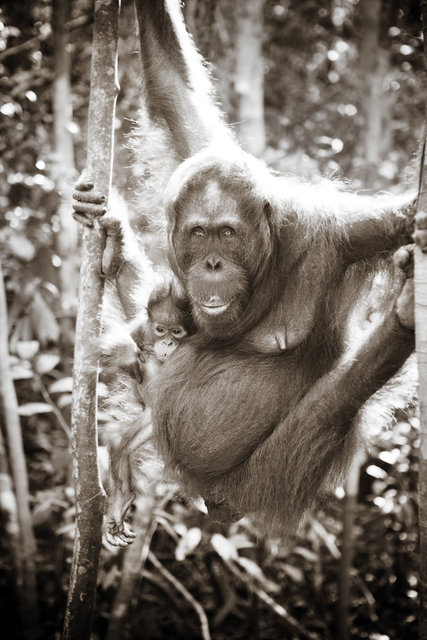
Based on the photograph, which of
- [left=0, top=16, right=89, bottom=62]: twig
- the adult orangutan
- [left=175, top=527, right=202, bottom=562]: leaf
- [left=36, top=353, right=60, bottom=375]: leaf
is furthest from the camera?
[left=0, top=16, right=89, bottom=62]: twig

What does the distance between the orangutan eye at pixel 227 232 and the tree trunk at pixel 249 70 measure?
275 centimetres

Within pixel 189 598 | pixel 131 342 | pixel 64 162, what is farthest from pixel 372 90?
pixel 189 598

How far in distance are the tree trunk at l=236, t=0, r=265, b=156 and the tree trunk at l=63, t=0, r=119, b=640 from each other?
8.51 ft

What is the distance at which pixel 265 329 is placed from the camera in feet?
8.60

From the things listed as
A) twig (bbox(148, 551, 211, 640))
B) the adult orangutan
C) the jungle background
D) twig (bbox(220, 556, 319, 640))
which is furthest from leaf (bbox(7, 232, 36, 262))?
twig (bbox(220, 556, 319, 640))

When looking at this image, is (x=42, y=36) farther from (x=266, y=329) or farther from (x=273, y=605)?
(x=273, y=605)

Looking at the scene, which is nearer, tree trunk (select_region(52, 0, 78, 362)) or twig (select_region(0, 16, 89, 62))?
tree trunk (select_region(52, 0, 78, 362))

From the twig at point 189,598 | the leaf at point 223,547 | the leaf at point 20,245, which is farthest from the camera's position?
the twig at point 189,598

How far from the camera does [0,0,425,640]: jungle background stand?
4.14 m

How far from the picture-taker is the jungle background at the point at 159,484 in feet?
13.6

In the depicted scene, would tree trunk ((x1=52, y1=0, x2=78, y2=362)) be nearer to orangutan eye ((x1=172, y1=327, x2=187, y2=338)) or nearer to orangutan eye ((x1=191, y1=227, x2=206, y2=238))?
orangutan eye ((x1=172, y1=327, x2=187, y2=338))

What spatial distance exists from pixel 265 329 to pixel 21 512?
2.67m

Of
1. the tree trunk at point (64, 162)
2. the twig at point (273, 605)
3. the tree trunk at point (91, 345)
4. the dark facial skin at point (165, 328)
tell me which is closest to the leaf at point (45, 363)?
the tree trunk at point (64, 162)

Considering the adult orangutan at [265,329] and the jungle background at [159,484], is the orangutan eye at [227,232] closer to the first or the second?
the adult orangutan at [265,329]
